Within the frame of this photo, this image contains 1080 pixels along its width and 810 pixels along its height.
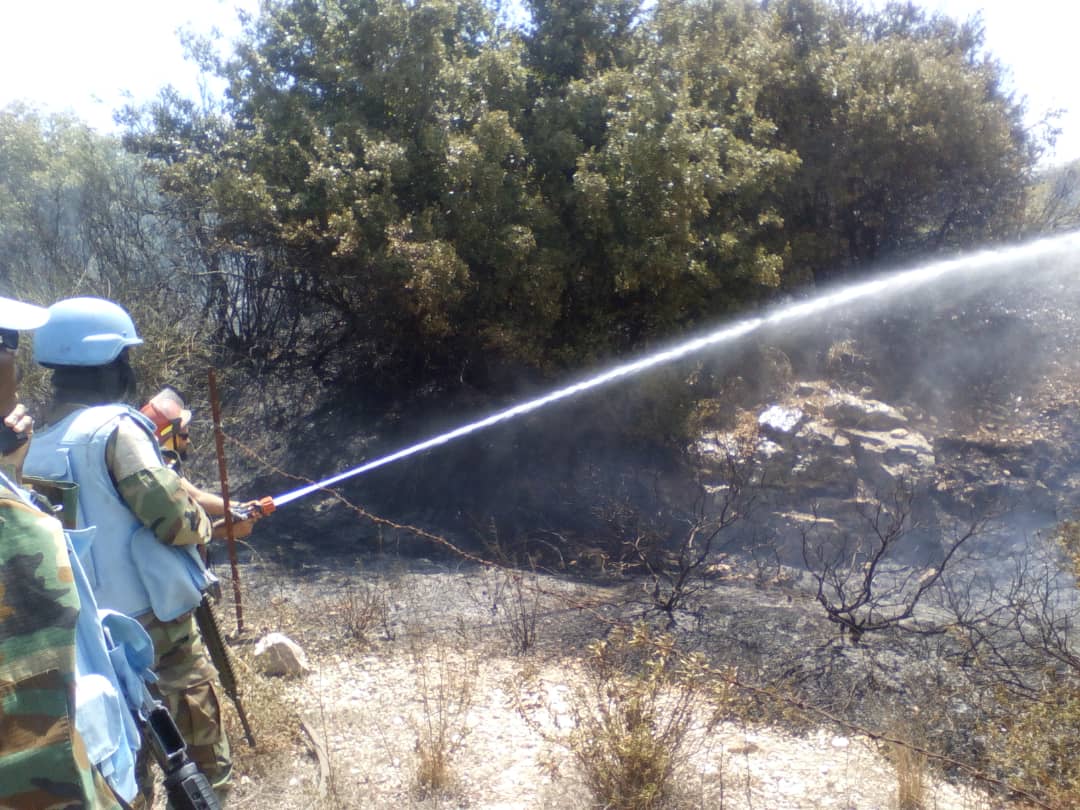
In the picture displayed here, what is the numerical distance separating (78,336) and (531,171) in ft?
24.0

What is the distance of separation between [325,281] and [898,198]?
24.4 ft

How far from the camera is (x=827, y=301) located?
1177 centimetres

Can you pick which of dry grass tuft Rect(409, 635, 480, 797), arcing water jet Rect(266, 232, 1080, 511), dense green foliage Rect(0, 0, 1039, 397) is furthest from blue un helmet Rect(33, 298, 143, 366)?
arcing water jet Rect(266, 232, 1080, 511)

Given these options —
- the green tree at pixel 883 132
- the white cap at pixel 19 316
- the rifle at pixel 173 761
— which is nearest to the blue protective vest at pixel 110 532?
the rifle at pixel 173 761

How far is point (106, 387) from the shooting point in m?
2.91

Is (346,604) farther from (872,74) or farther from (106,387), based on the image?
(872,74)

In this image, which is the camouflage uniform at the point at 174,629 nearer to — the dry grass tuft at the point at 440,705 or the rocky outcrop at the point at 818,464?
the dry grass tuft at the point at 440,705

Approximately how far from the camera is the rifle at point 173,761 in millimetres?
2037

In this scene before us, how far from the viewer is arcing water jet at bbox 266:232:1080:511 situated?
385 inches

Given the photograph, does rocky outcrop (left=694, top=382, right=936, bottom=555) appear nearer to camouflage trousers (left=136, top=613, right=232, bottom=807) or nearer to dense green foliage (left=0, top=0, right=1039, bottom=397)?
dense green foliage (left=0, top=0, right=1039, bottom=397)

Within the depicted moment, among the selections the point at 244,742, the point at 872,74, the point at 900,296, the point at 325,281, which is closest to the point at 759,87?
the point at 872,74

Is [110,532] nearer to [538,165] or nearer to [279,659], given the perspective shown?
[279,659]

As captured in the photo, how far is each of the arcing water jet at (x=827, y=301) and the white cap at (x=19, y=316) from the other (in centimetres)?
729

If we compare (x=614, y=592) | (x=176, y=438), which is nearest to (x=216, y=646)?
(x=176, y=438)
